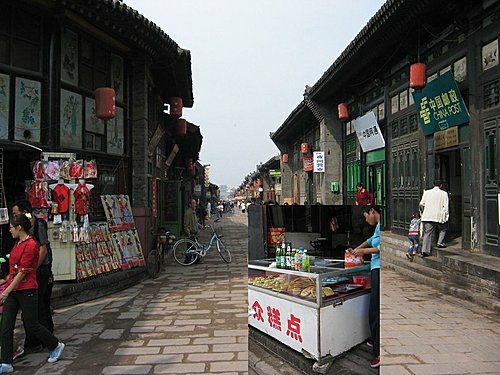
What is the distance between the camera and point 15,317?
180 inches

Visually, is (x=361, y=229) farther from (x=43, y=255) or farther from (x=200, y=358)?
(x=43, y=255)

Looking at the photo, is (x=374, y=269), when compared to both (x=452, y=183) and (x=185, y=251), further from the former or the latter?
(x=452, y=183)

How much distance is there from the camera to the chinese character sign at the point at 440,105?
8930 mm

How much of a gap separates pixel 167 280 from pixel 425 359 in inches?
236

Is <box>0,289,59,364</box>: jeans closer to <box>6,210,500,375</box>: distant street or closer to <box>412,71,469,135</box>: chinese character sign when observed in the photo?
<box>6,210,500,375</box>: distant street

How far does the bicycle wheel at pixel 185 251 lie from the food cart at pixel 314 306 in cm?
850

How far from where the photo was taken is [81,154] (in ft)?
27.8

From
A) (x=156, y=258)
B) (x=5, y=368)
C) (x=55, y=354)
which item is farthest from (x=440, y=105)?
(x=5, y=368)

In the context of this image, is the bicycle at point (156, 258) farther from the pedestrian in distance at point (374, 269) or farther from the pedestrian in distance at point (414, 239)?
the pedestrian in distance at point (374, 269)

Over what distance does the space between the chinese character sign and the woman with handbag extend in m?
8.06

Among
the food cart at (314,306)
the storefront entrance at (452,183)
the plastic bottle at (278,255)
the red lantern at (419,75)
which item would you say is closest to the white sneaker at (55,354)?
the food cart at (314,306)

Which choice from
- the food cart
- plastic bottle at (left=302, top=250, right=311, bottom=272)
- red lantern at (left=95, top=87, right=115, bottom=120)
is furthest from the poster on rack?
plastic bottle at (left=302, top=250, right=311, bottom=272)

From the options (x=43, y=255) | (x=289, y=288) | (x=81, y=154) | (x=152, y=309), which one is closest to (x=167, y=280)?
(x=152, y=309)

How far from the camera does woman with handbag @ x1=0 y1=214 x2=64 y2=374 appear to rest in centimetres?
447
